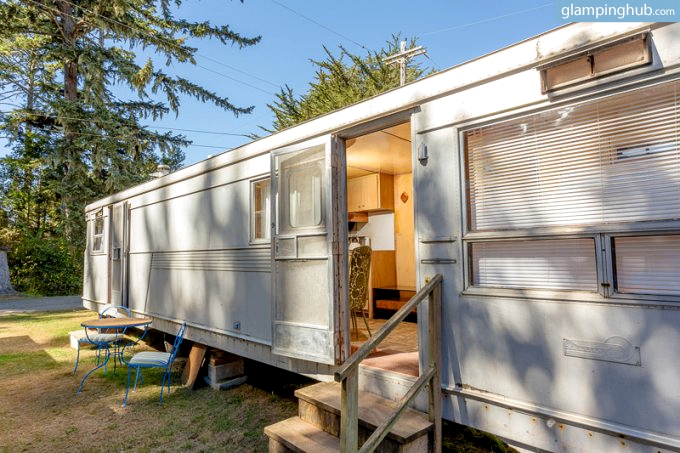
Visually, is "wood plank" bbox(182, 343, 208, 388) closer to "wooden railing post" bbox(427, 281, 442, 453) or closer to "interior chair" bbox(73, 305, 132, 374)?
"interior chair" bbox(73, 305, 132, 374)

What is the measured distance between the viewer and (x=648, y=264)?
6.68 ft

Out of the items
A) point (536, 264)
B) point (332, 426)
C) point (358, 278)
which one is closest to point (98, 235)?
point (358, 278)

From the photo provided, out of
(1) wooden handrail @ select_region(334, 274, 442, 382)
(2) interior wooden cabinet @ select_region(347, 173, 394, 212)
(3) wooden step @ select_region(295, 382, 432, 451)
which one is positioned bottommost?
(3) wooden step @ select_region(295, 382, 432, 451)

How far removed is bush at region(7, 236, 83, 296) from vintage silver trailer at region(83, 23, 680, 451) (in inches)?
685

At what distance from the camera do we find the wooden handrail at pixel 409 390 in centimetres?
224

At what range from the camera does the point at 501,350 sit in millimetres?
2453

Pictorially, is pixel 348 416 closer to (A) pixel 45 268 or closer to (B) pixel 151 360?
(B) pixel 151 360

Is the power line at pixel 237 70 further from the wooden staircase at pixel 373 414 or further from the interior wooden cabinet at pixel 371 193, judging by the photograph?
the wooden staircase at pixel 373 414

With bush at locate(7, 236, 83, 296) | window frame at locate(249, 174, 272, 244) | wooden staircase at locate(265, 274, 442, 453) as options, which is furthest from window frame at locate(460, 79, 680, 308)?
bush at locate(7, 236, 83, 296)

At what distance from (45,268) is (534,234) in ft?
67.5

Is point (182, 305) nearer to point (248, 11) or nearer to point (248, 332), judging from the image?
point (248, 332)

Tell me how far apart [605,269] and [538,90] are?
1.06 m

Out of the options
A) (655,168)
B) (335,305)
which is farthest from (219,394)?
(655,168)

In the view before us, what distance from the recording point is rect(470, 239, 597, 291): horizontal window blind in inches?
87.7
